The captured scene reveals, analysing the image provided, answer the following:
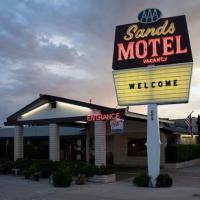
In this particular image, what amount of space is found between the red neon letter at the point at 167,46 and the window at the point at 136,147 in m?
17.2

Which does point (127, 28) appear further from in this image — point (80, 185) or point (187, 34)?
point (80, 185)

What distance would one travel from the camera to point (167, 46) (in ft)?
68.8

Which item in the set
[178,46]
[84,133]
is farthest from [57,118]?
[84,133]

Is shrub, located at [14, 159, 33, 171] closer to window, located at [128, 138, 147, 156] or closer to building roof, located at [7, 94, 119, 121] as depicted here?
building roof, located at [7, 94, 119, 121]

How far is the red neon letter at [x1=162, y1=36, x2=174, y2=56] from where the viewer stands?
20.9m

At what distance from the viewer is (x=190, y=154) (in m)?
38.8

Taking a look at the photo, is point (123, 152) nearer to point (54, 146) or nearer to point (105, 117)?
point (54, 146)

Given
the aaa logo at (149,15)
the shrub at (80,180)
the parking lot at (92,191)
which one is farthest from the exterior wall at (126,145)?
the aaa logo at (149,15)

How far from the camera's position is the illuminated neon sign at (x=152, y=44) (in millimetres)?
20703

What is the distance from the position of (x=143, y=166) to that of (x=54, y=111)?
1043 centimetres

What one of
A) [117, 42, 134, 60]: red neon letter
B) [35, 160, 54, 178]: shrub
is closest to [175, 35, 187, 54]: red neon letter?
[117, 42, 134, 60]: red neon letter

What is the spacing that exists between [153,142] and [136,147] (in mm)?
16585

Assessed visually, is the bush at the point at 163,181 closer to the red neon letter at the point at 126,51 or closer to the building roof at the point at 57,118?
the building roof at the point at 57,118

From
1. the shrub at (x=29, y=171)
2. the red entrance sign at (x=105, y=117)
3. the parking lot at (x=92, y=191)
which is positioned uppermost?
the red entrance sign at (x=105, y=117)
